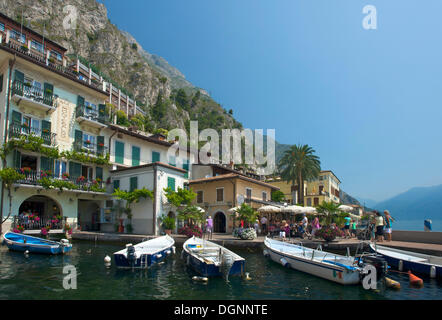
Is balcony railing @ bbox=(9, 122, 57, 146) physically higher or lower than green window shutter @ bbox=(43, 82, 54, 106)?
lower

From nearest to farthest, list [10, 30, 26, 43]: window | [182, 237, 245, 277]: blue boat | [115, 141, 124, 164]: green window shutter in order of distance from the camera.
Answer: [182, 237, 245, 277]: blue boat, [115, 141, 124, 164]: green window shutter, [10, 30, 26, 43]: window

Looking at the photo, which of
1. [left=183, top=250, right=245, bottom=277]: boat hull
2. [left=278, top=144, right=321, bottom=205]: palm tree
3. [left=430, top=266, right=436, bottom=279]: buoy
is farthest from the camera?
[left=278, top=144, right=321, bottom=205]: palm tree

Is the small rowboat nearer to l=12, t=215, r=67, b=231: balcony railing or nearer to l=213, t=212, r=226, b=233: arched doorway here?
l=213, t=212, r=226, b=233: arched doorway

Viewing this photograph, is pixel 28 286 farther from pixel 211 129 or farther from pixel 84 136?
pixel 211 129

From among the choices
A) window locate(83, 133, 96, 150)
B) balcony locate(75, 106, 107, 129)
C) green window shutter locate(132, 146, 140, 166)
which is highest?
balcony locate(75, 106, 107, 129)

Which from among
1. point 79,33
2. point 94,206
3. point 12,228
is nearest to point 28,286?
point 12,228

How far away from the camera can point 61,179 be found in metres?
24.2

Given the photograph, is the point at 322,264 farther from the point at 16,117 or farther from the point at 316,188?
the point at 316,188

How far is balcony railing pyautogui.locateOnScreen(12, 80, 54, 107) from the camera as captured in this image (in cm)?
2203

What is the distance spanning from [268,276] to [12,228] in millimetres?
19175

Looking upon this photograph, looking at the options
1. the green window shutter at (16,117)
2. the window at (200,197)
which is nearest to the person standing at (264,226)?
the window at (200,197)

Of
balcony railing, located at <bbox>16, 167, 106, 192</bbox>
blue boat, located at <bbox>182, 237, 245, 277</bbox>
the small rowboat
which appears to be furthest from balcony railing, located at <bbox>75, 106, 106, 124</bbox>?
the small rowboat

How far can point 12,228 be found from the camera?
20766 millimetres

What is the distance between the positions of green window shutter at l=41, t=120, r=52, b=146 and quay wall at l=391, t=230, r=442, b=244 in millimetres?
27114
